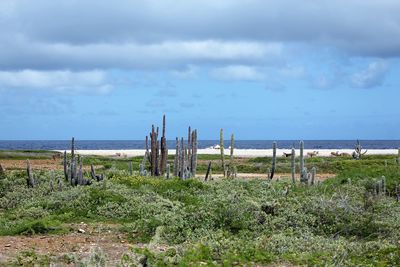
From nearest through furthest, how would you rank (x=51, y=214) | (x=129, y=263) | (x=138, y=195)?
(x=129, y=263) < (x=51, y=214) < (x=138, y=195)

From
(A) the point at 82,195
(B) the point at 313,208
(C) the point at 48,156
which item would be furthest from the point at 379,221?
(C) the point at 48,156

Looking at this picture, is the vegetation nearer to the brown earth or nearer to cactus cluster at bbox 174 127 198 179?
cactus cluster at bbox 174 127 198 179

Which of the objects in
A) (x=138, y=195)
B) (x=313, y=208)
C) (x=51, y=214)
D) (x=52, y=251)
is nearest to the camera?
(x=52, y=251)

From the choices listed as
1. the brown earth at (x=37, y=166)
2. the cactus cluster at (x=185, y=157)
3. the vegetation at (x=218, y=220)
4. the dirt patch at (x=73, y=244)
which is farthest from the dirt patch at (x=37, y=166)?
the dirt patch at (x=73, y=244)

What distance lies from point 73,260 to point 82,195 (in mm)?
7320

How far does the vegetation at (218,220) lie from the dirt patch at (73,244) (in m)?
0.28

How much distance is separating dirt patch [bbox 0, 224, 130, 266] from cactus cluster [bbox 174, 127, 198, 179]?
10.0 metres

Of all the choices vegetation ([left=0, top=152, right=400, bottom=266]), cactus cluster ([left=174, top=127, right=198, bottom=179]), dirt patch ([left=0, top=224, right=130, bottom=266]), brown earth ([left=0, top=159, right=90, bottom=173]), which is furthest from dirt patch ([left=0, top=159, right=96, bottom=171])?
dirt patch ([left=0, top=224, right=130, bottom=266])

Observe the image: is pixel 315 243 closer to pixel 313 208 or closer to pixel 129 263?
pixel 313 208

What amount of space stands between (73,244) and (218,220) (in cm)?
348

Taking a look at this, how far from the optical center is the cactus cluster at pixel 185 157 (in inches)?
1008

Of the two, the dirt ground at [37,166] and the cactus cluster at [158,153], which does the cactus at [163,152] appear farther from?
the dirt ground at [37,166]

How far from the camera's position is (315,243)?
12906 millimetres

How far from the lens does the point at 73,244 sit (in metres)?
13.6
